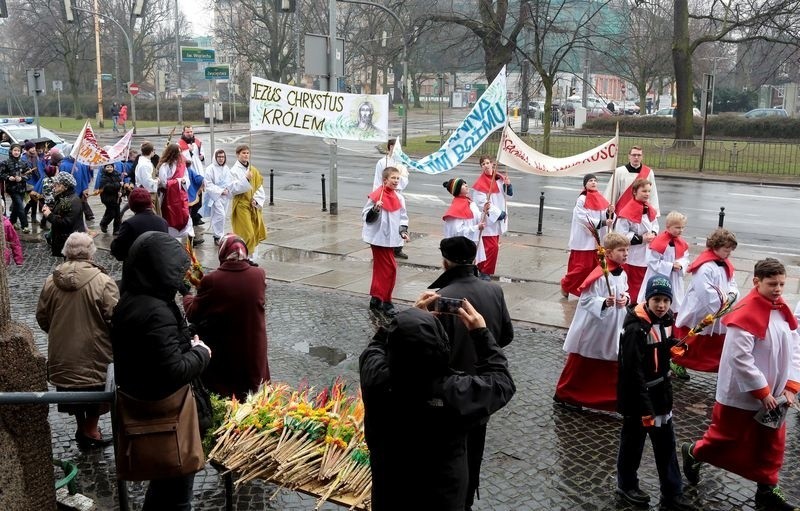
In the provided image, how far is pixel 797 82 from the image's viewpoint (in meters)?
61.9

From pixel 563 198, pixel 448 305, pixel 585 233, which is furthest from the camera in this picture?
pixel 563 198

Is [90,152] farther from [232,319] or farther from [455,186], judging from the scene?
[232,319]

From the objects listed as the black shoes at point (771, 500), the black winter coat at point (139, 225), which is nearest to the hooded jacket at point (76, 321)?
the black winter coat at point (139, 225)

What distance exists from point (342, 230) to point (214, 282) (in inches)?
382

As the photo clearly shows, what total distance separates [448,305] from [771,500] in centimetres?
293

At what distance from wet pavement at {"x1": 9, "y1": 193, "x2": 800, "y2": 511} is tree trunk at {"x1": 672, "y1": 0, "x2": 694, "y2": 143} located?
21383mm

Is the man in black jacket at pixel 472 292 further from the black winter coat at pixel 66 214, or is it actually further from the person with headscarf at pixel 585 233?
the black winter coat at pixel 66 214

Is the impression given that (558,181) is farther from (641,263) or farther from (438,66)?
(438,66)

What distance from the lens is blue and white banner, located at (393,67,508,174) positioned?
8320mm

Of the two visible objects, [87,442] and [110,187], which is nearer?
[87,442]

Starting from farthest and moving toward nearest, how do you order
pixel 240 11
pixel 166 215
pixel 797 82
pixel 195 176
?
pixel 240 11
pixel 797 82
pixel 195 176
pixel 166 215

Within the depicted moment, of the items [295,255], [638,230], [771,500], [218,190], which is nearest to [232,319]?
[771,500]

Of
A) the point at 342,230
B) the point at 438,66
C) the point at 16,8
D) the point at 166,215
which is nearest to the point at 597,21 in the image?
the point at 438,66

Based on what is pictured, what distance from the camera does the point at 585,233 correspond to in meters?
10.0
